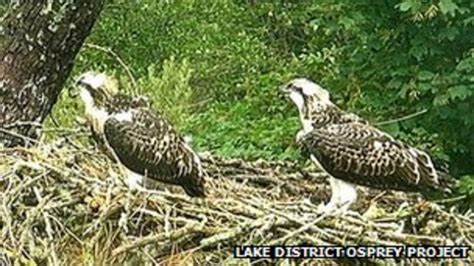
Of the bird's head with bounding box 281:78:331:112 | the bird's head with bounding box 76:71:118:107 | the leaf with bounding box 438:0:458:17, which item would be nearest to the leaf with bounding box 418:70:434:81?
the leaf with bounding box 438:0:458:17

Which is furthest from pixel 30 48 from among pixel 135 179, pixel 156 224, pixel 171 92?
pixel 171 92

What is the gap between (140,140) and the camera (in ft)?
13.4

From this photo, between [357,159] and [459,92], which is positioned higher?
[459,92]

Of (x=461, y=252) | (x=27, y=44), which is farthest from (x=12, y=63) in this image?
(x=461, y=252)

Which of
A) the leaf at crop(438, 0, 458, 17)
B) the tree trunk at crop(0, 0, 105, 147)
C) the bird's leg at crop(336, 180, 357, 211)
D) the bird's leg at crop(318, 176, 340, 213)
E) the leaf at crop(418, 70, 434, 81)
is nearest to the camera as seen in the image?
the bird's leg at crop(318, 176, 340, 213)

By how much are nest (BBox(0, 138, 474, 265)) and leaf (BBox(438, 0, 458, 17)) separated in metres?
1.76

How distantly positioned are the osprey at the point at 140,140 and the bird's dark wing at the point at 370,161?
1.43 feet

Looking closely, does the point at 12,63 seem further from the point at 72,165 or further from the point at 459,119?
the point at 459,119

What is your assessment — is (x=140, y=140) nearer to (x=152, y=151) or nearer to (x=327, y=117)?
(x=152, y=151)

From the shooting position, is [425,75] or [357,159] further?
[425,75]

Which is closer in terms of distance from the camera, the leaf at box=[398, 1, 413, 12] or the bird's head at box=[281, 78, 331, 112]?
the bird's head at box=[281, 78, 331, 112]

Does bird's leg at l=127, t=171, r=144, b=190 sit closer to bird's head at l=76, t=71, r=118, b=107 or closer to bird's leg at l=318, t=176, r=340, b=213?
bird's head at l=76, t=71, r=118, b=107

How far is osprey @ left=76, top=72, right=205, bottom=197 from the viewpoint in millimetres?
4078

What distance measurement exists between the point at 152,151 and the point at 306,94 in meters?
0.56
